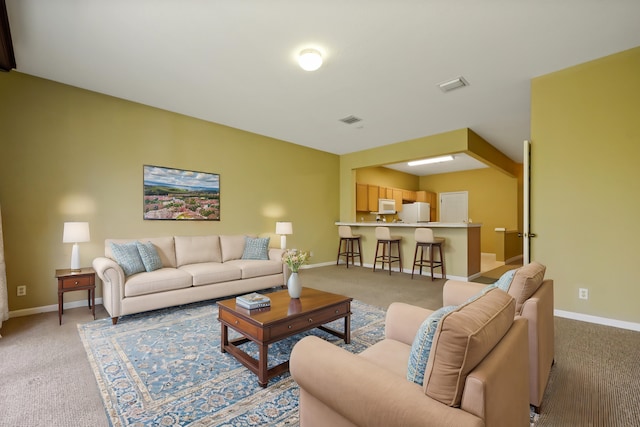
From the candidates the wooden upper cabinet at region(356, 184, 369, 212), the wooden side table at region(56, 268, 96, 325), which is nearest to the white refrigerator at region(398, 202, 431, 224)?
the wooden upper cabinet at region(356, 184, 369, 212)

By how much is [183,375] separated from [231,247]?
2629mm

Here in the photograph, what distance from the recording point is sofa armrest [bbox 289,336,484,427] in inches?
33.5

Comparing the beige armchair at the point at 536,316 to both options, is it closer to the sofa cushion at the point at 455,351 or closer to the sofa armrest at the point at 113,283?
the sofa cushion at the point at 455,351

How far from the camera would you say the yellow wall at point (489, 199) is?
8.15 meters

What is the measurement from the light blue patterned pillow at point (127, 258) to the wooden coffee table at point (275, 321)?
1.65 m

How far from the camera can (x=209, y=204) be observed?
4.84 m

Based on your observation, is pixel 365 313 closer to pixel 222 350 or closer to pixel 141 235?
pixel 222 350

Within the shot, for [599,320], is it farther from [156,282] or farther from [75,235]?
[75,235]

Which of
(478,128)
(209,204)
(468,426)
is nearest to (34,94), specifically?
(209,204)

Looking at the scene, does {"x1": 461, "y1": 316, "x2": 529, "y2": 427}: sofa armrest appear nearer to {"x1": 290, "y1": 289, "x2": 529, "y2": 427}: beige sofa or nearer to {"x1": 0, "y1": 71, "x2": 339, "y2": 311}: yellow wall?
{"x1": 290, "y1": 289, "x2": 529, "y2": 427}: beige sofa

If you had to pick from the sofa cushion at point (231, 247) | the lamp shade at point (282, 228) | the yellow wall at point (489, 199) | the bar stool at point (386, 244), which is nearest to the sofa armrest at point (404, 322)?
the sofa cushion at point (231, 247)

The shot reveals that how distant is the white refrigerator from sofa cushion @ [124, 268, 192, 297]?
6517 mm

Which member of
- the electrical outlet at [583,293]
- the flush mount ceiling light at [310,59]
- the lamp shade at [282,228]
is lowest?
the electrical outlet at [583,293]

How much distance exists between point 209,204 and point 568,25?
4847mm
